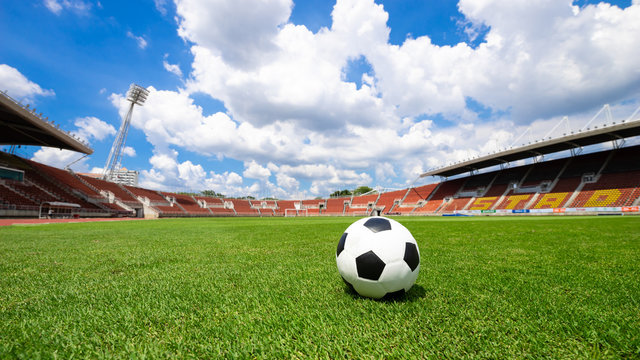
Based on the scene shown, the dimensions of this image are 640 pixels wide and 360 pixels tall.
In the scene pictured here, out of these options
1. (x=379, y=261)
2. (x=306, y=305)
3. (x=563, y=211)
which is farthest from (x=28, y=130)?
(x=563, y=211)

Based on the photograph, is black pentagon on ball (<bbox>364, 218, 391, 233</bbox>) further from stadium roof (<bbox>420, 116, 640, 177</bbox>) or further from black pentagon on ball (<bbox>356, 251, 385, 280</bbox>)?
stadium roof (<bbox>420, 116, 640, 177</bbox>)

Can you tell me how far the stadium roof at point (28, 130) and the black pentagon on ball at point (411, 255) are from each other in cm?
3067

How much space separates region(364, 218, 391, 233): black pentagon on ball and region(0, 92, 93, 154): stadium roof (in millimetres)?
30231

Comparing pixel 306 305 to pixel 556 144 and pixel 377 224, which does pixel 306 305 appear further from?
pixel 556 144

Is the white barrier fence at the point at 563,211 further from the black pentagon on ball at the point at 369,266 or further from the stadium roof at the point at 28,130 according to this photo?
the stadium roof at the point at 28,130

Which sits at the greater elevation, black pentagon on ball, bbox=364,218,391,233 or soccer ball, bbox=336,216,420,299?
black pentagon on ball, bbox=364,218,391,233

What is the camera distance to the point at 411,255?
2.54m

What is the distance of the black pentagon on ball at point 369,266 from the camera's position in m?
2.40

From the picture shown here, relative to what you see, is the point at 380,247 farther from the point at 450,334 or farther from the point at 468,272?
the point at 468,272

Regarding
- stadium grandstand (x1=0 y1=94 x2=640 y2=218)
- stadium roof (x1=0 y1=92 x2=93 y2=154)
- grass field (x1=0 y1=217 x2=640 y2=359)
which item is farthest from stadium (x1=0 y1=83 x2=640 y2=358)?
stadium grandstand (x1=0 y1=94 x2=640 y2=218)

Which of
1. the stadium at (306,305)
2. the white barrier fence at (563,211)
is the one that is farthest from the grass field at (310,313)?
the white barrier fence at (563,211)

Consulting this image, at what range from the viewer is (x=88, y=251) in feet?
18.4

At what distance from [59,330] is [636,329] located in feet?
13.8

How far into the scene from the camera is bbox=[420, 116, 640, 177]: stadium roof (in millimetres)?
28328
